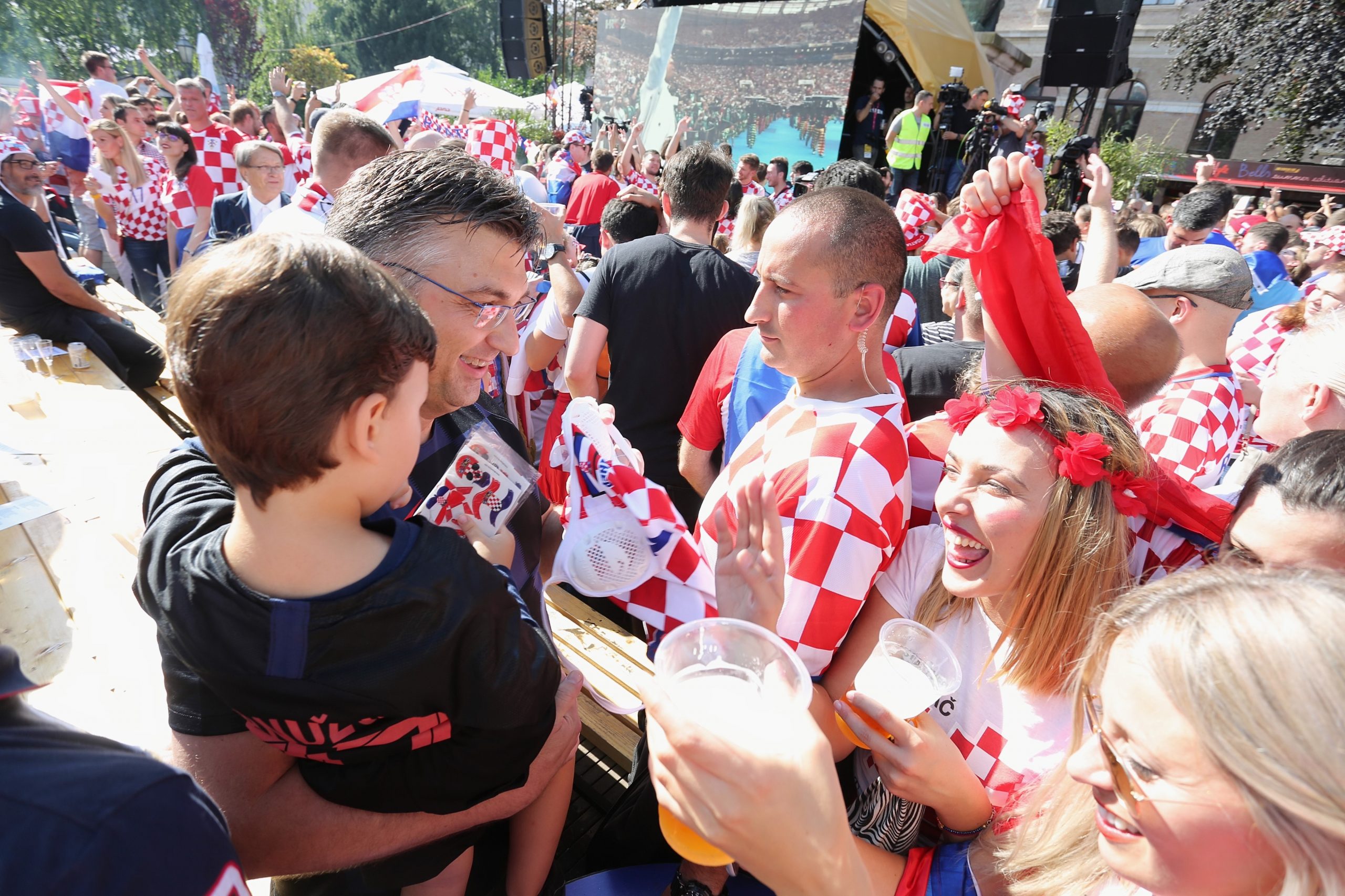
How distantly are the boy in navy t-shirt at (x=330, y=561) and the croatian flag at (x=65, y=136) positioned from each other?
10.1 meters

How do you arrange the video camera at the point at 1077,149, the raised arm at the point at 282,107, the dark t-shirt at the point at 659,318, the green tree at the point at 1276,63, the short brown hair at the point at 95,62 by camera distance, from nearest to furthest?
the dark t-shirt at the point at 659,318, the video camera at the point at 1077,149, the raised arm at the point at 282,107, the short brown hair at the point at 95,62, the green tree at the point at 1276,63

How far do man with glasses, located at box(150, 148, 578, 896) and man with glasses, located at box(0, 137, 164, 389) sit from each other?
13.2 ft

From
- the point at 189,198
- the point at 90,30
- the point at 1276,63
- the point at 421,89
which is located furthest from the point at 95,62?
the point at 90,30

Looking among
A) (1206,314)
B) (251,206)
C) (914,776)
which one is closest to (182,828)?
(914,776)

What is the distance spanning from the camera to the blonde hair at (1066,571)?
1.39 meters

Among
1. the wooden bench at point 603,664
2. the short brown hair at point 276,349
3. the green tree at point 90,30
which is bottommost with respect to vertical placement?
the wooden bench at point 603,664

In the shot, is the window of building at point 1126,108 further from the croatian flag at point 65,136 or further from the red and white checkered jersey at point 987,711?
the red and white checkered jersey at point 987,711

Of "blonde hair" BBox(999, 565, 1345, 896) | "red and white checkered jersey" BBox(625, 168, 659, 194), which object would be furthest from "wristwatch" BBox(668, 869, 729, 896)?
"red and white checkered jersey" BBox(625, 168, 659, 194)

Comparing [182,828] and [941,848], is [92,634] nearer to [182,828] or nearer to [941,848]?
[182,828]

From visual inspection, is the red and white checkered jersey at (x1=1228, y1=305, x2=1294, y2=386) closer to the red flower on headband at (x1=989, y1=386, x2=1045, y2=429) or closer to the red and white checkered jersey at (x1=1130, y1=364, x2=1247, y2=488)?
the red and white checkered jersey at (x1=1130, y1=364, x2=1247, y2=488)

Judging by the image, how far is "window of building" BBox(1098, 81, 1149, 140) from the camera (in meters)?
24.8

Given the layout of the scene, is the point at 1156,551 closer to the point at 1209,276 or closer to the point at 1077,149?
the point at 1209,276

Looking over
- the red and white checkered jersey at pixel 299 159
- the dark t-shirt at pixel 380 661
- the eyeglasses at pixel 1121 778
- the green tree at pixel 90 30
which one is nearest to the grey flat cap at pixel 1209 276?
the eyeglasses at pixel 1121 778

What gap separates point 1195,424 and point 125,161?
8.39 meters
